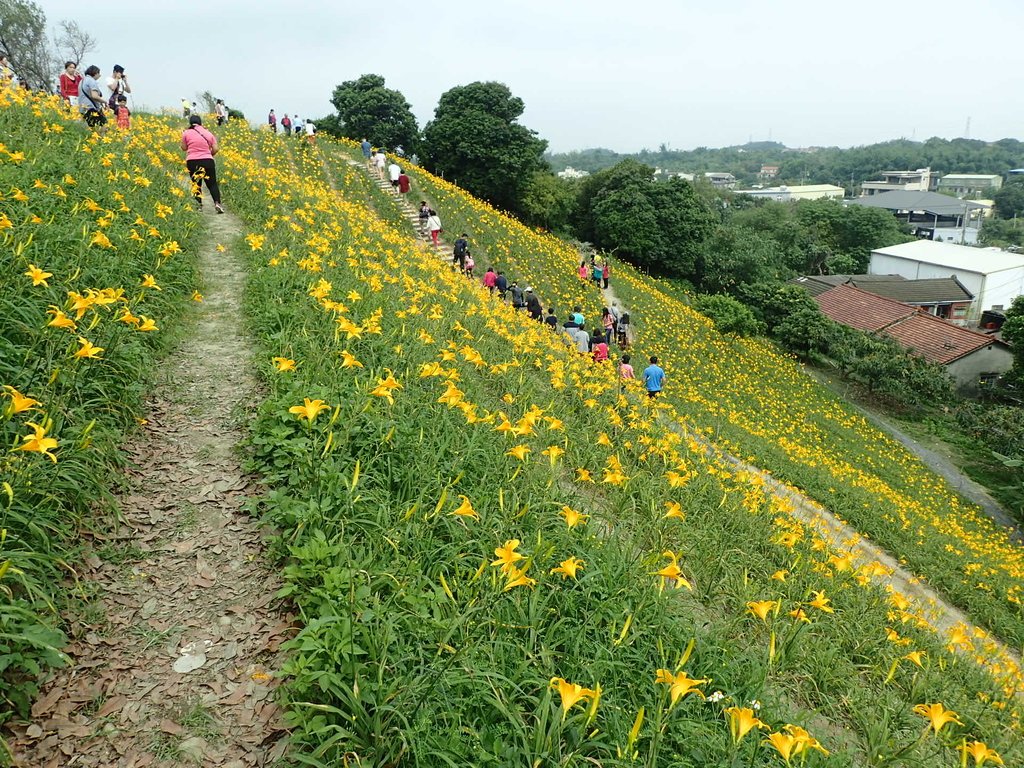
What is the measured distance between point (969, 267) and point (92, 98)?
50.0 m

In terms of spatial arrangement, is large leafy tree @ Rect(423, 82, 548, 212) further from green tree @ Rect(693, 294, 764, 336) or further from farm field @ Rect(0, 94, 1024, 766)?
farm field @ Rect(0, 94, 1024, 766)

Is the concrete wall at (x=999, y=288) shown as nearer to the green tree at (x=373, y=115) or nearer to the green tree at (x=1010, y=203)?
the green tree at (x=373, y=115)

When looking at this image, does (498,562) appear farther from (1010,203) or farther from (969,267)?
(1010,203)

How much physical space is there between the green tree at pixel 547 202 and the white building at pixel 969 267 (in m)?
28.8

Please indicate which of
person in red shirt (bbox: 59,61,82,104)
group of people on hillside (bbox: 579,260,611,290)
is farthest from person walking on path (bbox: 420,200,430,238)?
person in red shirt (bbox: 59,61,82,104)

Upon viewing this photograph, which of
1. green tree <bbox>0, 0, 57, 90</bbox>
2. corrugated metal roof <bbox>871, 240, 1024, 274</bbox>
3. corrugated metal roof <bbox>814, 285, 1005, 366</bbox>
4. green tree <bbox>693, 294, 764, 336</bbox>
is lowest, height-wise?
corrugated metal roof <bbox>814, 285, 1005, 366</bbox>

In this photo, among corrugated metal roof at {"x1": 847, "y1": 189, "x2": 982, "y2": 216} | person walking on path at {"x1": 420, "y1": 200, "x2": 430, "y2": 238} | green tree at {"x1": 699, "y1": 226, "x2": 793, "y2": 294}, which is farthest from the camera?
corrugated metal roof at {"x1": 847, "y1": 189, "x2": 982, "y2": 216}

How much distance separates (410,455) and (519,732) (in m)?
1.99

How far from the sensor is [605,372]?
937 centimetres

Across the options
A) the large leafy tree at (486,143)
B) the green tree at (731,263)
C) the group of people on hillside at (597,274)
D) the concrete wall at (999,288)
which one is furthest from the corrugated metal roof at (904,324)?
the large leafy tree at (486,143)

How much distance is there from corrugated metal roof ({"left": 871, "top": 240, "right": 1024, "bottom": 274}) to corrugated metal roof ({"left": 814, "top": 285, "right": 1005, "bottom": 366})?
538 inches

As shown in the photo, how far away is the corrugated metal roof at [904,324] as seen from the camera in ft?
82.6

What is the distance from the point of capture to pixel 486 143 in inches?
1089

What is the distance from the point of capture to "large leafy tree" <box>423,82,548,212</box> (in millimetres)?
27641
